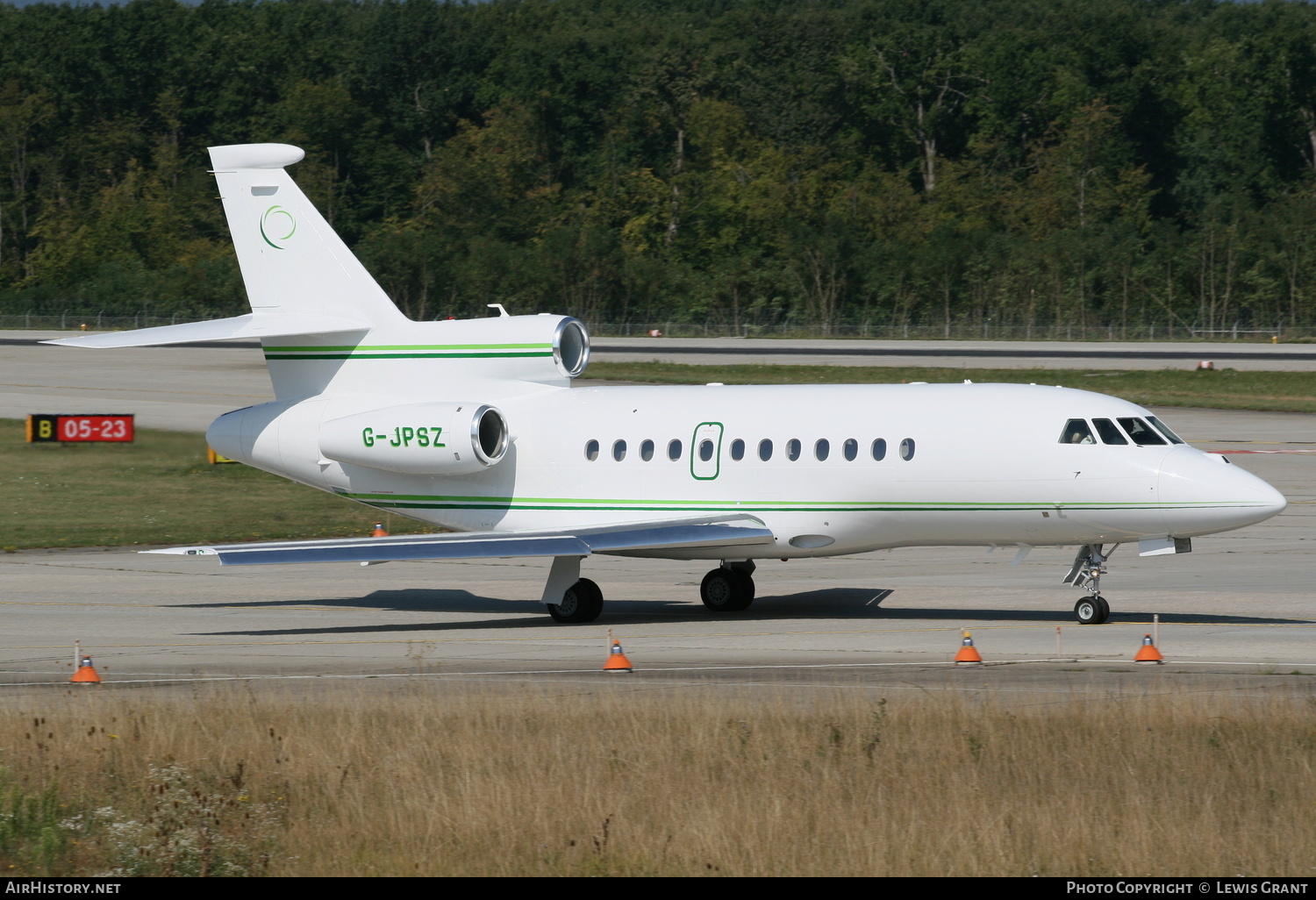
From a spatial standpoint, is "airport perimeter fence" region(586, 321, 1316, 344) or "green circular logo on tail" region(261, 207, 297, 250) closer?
"green circular logo on tail" region(261, 207, 297, 250)

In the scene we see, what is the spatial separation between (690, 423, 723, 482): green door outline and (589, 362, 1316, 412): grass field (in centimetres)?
3818

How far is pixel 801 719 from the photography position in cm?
1484

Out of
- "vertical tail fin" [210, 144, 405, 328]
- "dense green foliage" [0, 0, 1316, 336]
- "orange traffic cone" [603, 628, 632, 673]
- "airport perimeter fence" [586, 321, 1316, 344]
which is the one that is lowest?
"orange traffic cone" [603, 628, 632, 673]

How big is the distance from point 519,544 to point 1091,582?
8.13 meters

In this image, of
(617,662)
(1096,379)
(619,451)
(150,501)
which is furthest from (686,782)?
(1096,379)

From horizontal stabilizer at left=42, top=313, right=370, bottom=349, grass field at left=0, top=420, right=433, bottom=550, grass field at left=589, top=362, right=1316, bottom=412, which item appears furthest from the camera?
grass field at left=589, top=362, right=1316, bottom=412

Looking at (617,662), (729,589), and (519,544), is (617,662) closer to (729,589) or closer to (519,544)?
(519,544)

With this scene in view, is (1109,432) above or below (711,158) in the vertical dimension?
below

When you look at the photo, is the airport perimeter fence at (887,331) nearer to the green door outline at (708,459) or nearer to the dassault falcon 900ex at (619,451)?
the dassault falcon 900ex at (619,451)

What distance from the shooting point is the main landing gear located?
22828 millimetres

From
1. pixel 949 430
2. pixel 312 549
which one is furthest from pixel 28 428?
pixel 949 430

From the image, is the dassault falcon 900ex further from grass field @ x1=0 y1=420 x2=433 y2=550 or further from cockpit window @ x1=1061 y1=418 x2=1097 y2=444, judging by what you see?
grass field @ x1=0 y1=420 x2=433 y2=550

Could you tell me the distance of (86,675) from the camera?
1894 cm

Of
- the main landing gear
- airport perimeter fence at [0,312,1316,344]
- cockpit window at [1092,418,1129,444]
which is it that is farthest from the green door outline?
airport perimeter fence at [0,312,1316,344]
